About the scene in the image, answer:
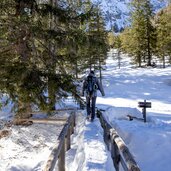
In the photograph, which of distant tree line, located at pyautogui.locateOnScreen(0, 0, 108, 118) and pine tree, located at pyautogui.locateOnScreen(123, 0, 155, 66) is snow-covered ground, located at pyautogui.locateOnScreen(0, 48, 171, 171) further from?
pine tree, located at pyautogui.locateOnScreen(123, 0, 155, 66)

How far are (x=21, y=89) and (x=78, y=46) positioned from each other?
3.35 metres

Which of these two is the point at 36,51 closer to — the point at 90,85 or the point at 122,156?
the point at 90,85

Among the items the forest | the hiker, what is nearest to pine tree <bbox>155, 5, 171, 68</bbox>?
the forest

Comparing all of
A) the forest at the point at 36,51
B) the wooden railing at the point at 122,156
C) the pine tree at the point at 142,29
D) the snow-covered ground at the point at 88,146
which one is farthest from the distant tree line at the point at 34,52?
the pine tree at the point at 142,29

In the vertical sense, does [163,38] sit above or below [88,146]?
above

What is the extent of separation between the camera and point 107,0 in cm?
1664

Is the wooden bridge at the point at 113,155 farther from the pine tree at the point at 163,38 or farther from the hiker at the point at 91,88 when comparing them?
the pine tree at the point at 163,38

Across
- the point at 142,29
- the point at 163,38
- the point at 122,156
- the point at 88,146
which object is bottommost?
the point at 88,146

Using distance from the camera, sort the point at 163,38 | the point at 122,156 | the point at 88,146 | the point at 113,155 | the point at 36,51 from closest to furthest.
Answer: the point at 122,156, the point at 113,155, the point at 88,146, the point at 36,51, the point at 163,38

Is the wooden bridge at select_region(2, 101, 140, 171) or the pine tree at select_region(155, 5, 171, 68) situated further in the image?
the pine tree at select_region(155, 5, 171, 68)

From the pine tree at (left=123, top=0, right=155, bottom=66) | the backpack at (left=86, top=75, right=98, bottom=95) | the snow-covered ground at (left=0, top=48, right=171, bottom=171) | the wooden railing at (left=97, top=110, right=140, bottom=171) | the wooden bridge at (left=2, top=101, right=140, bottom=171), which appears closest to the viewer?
the wooden railing at (left=97, top=110, right=140, bottom=171)

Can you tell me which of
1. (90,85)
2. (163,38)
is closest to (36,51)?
(90,85)

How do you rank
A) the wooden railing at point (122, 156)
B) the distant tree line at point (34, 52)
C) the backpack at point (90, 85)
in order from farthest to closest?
the backpack at point (90, 85)
the distant tree line at point (34, 52)
the wooden railing at point (122, 156)

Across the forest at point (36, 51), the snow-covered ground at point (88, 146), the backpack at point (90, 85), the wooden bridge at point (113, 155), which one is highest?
the forest at point (36, 51)
